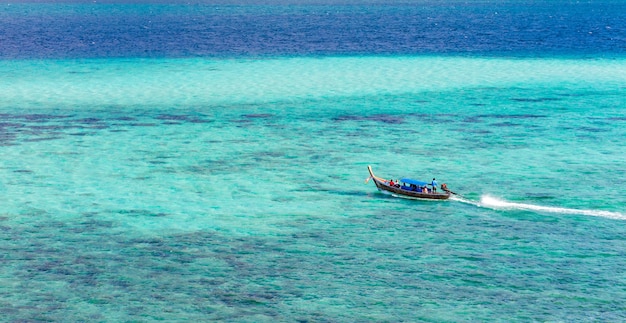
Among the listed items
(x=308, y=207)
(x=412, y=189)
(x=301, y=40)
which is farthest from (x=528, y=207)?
(x=301, y=40)

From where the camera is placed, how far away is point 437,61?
101 metres

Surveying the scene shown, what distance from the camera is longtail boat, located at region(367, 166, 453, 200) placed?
3950 centimetres

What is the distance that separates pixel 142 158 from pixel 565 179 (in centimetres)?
2415

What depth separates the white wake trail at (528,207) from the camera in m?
37.5

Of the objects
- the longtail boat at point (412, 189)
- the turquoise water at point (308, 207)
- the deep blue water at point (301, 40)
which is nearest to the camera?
the turquoise water at point (308, 207)

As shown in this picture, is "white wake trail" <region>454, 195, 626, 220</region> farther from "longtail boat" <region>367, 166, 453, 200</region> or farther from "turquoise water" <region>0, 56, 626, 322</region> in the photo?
"longtail boat" <region>367, 166, 453, 200</region>

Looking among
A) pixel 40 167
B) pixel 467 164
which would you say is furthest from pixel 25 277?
pixel 467 164

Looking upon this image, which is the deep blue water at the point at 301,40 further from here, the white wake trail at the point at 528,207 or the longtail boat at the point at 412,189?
the white wake trail at the point at 528,207

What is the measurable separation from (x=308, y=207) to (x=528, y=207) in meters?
10.5

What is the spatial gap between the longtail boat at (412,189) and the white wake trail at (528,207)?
97cm

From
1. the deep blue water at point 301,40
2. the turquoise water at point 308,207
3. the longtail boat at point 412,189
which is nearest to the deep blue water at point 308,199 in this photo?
the turquoise water at point 308,207

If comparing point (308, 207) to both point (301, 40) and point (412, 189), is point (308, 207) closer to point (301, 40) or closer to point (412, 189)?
point (412, 189)

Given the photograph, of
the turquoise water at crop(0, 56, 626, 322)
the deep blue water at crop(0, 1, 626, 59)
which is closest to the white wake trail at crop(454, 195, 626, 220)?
the turquoise water at crop(0, 56, 626, 322)

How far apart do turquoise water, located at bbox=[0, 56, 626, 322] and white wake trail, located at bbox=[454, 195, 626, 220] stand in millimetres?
108
